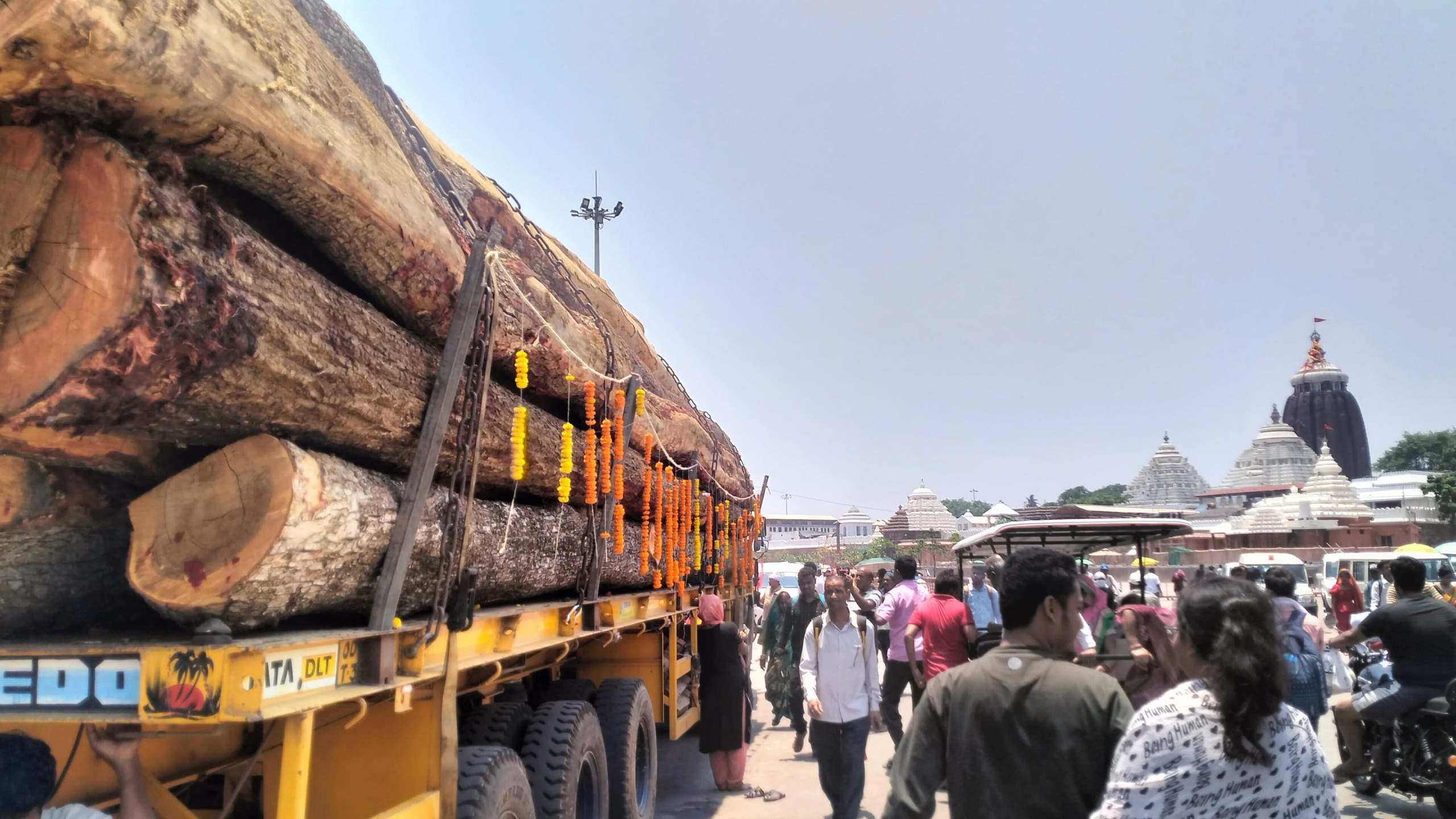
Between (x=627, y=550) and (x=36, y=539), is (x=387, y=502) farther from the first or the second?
(x=627, y=550)

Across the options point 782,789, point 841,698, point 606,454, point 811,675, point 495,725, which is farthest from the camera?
point 782,789

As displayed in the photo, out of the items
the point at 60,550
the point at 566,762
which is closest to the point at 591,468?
the point at 566,762

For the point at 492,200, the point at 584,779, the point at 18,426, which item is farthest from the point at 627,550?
the point at 18,426

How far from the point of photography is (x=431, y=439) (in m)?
3.09

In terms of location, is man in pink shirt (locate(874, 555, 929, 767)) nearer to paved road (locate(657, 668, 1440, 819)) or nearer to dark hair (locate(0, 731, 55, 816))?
paved road (locate(657, 668, 1440, 819))

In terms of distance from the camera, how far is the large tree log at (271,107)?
1.88 metres

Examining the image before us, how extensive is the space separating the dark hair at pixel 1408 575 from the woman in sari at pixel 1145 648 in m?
2.39

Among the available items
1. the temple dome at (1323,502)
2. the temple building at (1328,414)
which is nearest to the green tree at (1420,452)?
the temple building at (1328,414)

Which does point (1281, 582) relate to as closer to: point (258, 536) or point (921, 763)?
point (921, 763)

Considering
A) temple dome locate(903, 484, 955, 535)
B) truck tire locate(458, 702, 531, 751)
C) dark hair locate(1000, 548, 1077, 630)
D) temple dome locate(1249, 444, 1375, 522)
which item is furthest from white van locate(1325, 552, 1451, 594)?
temple dome locate(903, 484, 955, 535)

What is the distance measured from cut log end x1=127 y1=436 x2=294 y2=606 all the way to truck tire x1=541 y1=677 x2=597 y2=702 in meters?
3.00

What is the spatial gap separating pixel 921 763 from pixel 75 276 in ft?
7.51

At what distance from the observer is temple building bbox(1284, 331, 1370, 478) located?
68.2 m

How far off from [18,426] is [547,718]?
282 cm
